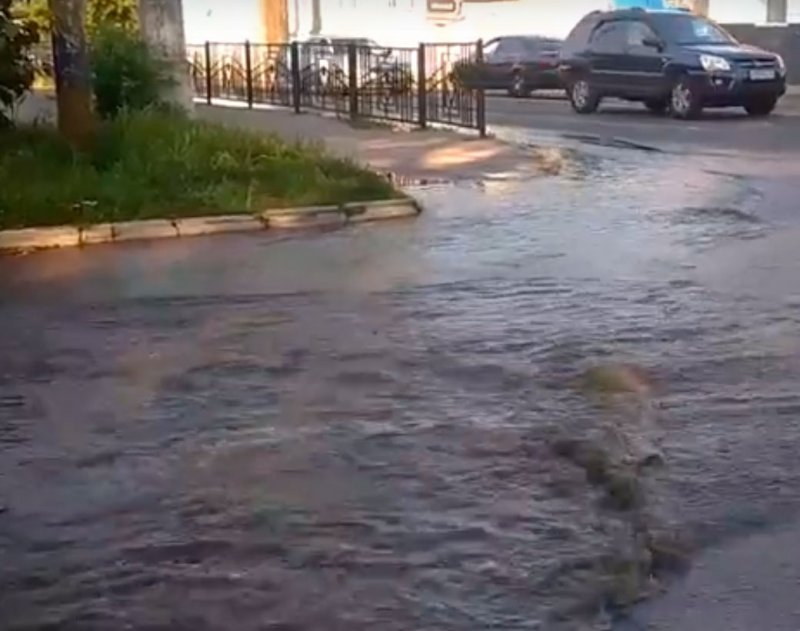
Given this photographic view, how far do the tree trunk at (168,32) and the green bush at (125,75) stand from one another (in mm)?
587

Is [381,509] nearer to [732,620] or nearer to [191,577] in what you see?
[191,577]

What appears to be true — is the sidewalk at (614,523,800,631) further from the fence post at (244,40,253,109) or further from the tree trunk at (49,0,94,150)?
the fence post at (244,40,253,109)

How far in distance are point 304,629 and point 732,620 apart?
A: 4.27 ft

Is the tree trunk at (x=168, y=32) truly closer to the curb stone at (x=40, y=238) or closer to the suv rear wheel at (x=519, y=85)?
the curb stone at (x=40, y=238)

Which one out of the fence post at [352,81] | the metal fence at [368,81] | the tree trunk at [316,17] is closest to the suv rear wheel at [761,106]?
the metal fence at [368,81]

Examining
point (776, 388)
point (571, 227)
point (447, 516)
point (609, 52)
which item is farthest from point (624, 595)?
point (609, 52)

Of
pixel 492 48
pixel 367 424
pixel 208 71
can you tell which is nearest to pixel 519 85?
pixel 492 48

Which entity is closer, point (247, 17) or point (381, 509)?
point (381, 509)

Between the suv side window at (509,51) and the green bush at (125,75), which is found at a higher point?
the green bush at (125,75)

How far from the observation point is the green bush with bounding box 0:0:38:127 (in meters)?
16.5

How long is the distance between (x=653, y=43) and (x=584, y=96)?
219 centimetres

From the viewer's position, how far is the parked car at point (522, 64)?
1490 inches

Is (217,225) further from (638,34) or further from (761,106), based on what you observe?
(638,34)

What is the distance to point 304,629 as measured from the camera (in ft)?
15.8
